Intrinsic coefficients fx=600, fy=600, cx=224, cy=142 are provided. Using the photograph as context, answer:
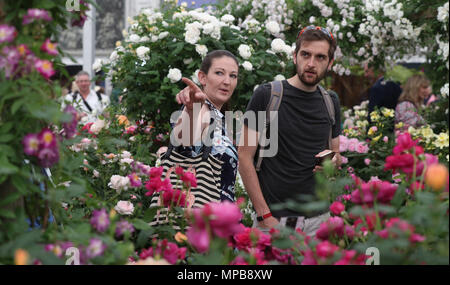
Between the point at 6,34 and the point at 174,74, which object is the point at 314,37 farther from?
the point at 174,74

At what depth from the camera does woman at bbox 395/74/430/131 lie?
6145 mm

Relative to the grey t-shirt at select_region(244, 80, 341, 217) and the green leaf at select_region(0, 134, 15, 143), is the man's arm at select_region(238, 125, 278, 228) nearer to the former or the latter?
the grey t-shirt at select_region(244, 80, 341, 217)

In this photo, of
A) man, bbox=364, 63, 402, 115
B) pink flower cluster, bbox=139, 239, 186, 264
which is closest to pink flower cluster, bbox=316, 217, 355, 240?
pink flower cluster, bbox=139, 239, 186, 264

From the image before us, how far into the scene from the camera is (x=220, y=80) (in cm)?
284

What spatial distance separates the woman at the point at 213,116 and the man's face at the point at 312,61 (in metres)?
0.33

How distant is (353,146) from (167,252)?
4128mm

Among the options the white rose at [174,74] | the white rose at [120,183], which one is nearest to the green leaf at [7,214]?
the white rose at [120,183]

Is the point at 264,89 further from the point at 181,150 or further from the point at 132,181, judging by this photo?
the point at 132,181

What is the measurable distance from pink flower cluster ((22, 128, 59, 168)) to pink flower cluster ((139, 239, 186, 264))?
371 mm

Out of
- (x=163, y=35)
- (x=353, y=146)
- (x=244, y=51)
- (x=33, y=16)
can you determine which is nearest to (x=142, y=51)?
(x=163, y=35)

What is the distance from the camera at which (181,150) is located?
2492mm

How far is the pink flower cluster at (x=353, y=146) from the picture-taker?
549 centimetres

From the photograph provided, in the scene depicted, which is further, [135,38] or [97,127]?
[135,38]

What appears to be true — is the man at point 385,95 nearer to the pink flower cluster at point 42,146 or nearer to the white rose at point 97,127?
the white rose at point 97,127
